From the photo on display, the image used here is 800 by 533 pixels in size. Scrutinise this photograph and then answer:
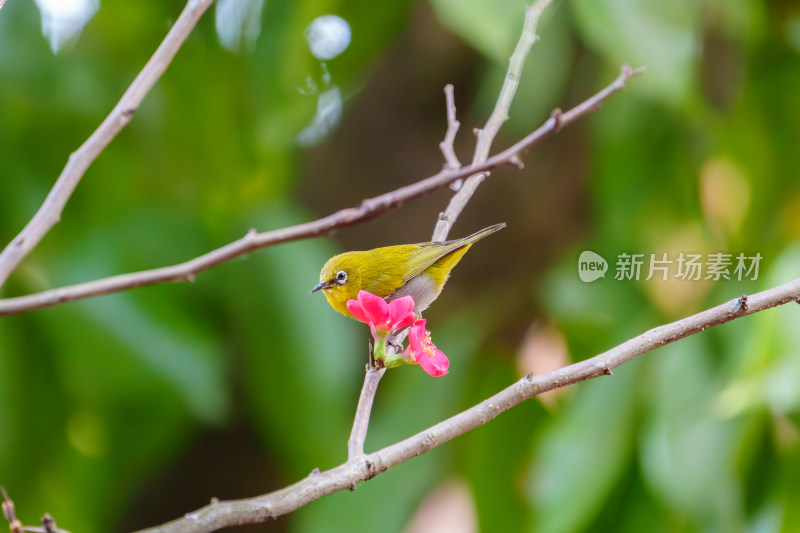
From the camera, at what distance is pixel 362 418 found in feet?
2.08

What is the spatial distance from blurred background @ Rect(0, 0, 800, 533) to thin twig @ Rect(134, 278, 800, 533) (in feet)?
3.17

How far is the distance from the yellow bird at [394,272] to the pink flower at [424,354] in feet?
0.80

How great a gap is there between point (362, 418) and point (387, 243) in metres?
1.42

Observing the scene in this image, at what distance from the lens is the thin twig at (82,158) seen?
0.46 m

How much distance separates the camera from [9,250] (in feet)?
1.49

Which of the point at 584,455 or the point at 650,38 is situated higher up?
the point at 650,38

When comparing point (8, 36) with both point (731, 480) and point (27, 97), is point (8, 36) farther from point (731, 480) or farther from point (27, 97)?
point (731, 480)

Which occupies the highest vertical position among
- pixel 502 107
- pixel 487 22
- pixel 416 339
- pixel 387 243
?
pixel 387 243

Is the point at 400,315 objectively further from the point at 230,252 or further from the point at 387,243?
the point at 387,243

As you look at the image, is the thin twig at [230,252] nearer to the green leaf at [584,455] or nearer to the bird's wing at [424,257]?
the bird's wing at [424,257]

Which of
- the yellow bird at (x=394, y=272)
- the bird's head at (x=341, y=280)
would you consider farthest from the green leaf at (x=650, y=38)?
the bird's head at (x=341, y=280)

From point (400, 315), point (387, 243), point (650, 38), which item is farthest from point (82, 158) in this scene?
point (387, 243)

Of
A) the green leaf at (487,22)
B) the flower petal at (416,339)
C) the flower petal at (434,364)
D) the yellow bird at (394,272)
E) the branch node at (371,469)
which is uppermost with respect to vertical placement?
the green leaf at (487,22)

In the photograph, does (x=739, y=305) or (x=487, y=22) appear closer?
(x=739, y=305)
